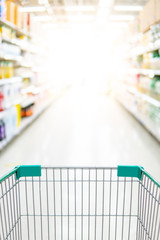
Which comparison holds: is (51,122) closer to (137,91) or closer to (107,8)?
(137,91)

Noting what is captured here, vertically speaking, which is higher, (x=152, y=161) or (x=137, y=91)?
(x=137, y=91)

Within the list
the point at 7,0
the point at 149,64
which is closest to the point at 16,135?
the point at 7,0

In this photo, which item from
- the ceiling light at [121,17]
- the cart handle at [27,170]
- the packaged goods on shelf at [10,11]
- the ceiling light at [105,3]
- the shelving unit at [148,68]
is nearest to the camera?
the cart handle at [27,170]

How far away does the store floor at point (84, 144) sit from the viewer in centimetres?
374

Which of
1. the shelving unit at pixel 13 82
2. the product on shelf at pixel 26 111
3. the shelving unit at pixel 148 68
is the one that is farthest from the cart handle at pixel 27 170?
the product on shelf at pixel 26 111

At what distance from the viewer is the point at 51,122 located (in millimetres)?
6383

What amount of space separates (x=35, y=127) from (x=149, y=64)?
9.52 feet

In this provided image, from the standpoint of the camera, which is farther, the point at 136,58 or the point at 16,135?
the point at 136,58

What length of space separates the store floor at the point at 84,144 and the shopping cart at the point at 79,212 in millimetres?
787

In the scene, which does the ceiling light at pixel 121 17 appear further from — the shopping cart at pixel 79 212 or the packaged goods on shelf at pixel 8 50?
the shopping cart at pixel 79 212

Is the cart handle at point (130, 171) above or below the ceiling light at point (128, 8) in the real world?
below

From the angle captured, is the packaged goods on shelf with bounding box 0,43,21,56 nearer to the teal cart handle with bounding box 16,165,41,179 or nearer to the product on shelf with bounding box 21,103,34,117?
the product on shelf with bounding box 21,103,34,117

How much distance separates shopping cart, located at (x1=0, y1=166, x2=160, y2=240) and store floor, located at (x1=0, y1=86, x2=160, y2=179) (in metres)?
0.79

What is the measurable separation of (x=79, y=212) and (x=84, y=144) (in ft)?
7.43
